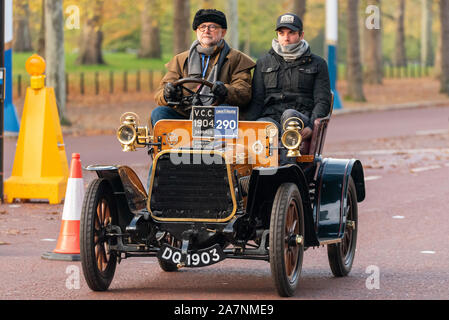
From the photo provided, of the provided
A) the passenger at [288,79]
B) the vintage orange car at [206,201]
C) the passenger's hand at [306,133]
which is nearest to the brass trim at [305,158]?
the vintage orange car at [206,201]

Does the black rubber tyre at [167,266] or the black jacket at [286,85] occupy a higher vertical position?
the black jacket at [286,85]

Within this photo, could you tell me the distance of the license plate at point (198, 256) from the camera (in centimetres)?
712

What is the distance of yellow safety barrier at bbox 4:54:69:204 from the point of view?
12.6 metres

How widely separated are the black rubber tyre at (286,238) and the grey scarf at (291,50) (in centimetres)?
140

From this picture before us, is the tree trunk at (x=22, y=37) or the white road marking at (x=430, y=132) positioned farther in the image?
the tree trunk at (x=22, y=37)

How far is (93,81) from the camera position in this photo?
38.9 m

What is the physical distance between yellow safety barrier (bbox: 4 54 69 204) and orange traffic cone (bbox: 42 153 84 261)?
12.0 feet

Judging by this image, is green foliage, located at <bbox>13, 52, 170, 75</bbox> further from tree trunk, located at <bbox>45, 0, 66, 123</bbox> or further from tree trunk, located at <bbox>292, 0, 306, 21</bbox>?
tree trunk, located at <bbox>45, 0, 66, 123</bbox>

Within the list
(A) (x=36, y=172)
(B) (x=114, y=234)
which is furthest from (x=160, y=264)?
(A) (x=36, y=172)

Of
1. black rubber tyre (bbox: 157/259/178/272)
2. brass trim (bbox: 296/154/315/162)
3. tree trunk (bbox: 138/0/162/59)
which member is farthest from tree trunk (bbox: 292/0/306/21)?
brass trim (bbox: 296/154/315/162)

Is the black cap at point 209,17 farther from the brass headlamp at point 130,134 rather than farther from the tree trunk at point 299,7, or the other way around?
the tree trunk at point 299,7

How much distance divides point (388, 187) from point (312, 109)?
6.13m

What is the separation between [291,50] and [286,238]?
175 centimetres

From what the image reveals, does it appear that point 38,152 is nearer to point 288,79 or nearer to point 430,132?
point 288,79
